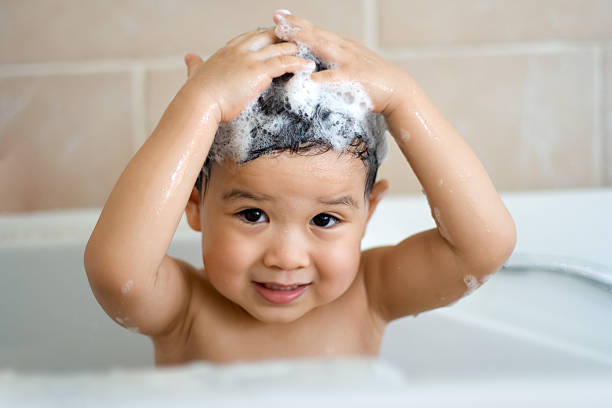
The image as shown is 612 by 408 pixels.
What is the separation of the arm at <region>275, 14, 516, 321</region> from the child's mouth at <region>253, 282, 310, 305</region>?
203mm

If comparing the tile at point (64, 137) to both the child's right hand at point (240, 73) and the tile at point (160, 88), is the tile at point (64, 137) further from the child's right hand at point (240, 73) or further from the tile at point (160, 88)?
the child's right hand at point (240, 73)

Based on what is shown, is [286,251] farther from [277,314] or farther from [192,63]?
[192,63]

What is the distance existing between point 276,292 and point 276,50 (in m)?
0.30

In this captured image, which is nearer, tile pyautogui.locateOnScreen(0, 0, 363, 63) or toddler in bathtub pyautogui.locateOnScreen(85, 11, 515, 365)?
toddler in bathtub pyautogui.locateOnScreen(85, 11, 515, 365)

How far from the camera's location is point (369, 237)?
1202 mm

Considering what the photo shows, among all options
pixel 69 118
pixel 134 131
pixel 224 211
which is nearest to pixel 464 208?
pixel 224 211

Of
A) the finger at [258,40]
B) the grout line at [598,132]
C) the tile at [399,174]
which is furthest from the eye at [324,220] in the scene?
the grout line at [598,132]

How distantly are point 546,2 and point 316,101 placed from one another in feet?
Answer: 3.21

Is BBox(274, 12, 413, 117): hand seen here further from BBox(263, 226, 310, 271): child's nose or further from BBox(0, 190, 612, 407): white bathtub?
BBox(0, 190, 612, 407): white bathtub

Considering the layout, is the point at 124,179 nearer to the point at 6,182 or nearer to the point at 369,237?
the point at 369,237

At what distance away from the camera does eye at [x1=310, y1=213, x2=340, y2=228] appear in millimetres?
764

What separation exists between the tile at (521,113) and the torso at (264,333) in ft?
2.43

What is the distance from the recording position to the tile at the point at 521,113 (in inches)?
58.7

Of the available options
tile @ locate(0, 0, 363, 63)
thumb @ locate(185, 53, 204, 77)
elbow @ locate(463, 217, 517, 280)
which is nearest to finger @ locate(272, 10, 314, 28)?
thumb @ locate(185, 53, 204, 77)
